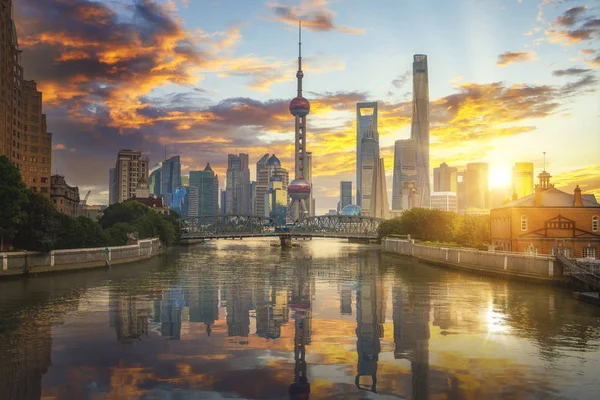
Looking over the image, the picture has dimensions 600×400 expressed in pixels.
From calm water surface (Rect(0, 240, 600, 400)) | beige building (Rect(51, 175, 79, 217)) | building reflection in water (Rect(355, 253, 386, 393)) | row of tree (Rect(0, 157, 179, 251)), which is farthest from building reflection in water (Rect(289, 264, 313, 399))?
beige building (Rect(51, 175, 79, 217))

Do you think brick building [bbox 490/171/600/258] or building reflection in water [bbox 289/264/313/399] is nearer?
building reflection in water [bbox 289/264/313/399]

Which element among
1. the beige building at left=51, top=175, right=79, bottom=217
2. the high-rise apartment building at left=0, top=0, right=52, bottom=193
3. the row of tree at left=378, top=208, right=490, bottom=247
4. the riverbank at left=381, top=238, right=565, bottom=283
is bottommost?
the riverbank at left=381, top=238, right=565, bottom=283

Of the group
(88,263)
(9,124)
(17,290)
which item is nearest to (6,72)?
(9,124)

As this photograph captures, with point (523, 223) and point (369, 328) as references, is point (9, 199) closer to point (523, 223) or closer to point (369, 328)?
point (369, 328)

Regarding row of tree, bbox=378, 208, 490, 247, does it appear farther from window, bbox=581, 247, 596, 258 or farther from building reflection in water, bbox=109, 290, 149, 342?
building reflection in water, bbox=109, 290, 149, 342

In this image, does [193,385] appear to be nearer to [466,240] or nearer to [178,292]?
[178,292]

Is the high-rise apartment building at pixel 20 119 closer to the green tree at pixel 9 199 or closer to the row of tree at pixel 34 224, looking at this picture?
the row of tree at pixel 34 224
